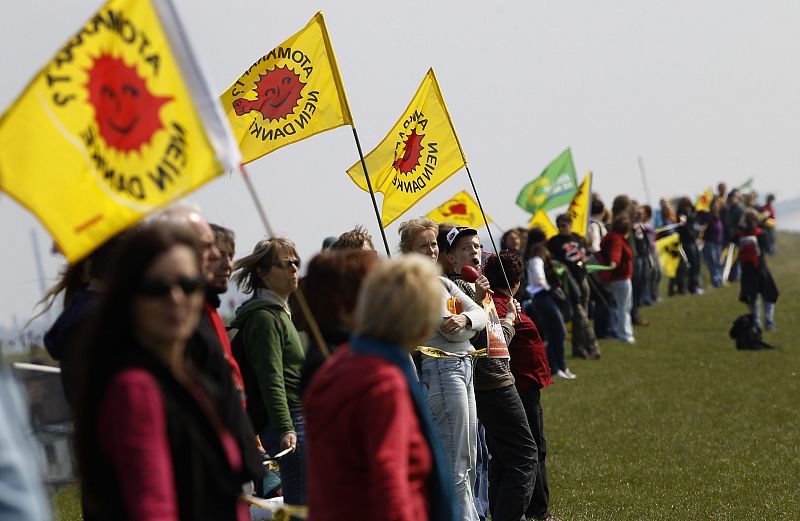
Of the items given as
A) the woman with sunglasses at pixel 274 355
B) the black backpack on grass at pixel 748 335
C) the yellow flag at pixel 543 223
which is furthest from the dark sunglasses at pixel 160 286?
the black backpack on grass at pixel 748 335

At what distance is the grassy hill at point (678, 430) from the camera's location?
374 inches

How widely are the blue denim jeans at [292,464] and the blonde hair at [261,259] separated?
0.76 m

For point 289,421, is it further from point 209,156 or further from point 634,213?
point 634,213

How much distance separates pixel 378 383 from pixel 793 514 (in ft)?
18.6

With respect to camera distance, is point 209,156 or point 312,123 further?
point 312,123

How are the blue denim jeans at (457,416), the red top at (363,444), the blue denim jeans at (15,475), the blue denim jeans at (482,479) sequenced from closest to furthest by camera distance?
1. the blue denim jeans at (15,475)
2. the red top at (363,444)
3. the blue denim jeans at (457,416)
4. the blue denim jeans at (482,479)

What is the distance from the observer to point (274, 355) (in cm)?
664

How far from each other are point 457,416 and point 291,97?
2.50m

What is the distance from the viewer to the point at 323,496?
4074mm

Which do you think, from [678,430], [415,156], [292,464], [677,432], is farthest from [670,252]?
[292,464]

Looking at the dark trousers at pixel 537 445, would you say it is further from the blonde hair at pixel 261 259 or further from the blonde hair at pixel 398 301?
the blonde hair at pixel 398 301

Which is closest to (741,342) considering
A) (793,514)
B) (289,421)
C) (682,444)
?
(682,444)

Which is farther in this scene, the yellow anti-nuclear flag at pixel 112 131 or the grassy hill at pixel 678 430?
the grassy hill at pixel 678 430

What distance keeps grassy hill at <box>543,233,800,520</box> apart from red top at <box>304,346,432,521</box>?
5.21m
